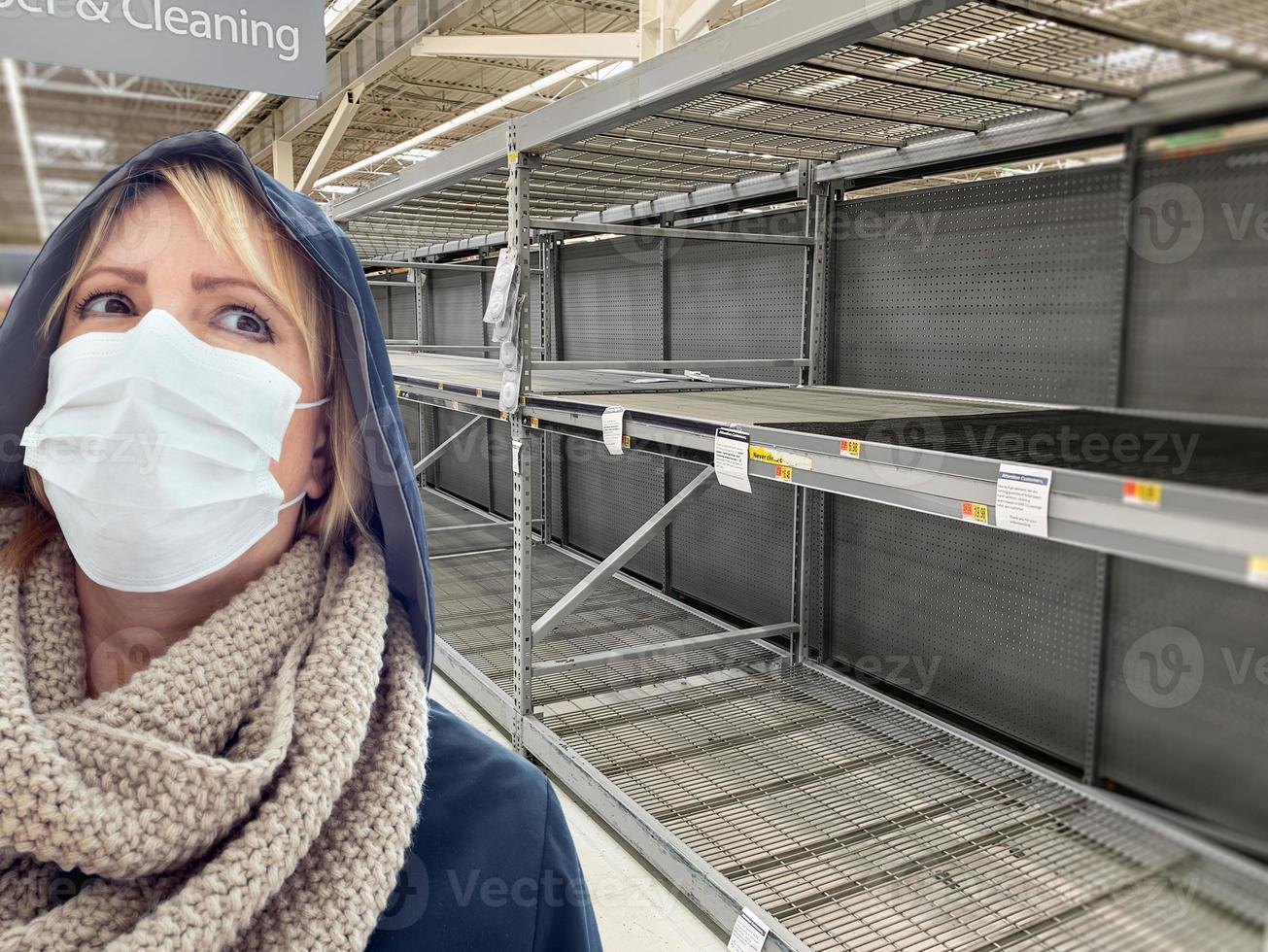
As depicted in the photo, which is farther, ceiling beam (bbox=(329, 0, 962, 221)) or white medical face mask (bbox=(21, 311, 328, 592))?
ceiling beam (bbox=(329, 0, 962, 221))

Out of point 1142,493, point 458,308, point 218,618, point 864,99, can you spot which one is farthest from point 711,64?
point 458,308

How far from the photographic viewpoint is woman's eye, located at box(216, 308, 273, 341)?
853 millimetres

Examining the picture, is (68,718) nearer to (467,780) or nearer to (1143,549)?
(467,780)

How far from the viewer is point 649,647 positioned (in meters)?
3.54

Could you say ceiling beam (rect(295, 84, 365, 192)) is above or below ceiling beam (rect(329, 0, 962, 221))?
above

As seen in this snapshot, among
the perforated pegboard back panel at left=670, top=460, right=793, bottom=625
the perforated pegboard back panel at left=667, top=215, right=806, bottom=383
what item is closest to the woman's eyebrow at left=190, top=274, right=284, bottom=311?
the perforated pegboard back panel at left=667, top=215, right=806, bottom=383

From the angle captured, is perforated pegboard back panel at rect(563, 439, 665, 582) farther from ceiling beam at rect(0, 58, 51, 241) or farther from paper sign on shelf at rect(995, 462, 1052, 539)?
ceiling beam at rect(0, 58, 51, 241)

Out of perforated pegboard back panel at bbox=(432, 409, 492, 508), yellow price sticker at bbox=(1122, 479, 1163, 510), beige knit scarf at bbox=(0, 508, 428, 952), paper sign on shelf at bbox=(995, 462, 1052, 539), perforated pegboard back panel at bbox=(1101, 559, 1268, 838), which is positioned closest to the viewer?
beige knit scarf at bbox=(0, 508, 428, 952)

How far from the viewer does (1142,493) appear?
1204mm

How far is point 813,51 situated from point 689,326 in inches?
120

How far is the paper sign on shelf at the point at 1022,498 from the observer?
137 centimetres

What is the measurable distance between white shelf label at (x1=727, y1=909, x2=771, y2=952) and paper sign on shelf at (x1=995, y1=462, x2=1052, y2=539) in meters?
1.31

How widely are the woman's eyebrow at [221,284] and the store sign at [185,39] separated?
145 cm

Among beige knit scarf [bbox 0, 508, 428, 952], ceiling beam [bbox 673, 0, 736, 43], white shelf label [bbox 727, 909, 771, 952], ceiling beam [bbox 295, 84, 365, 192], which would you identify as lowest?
white shelf label [bbox 727, 909, 771, 952]
